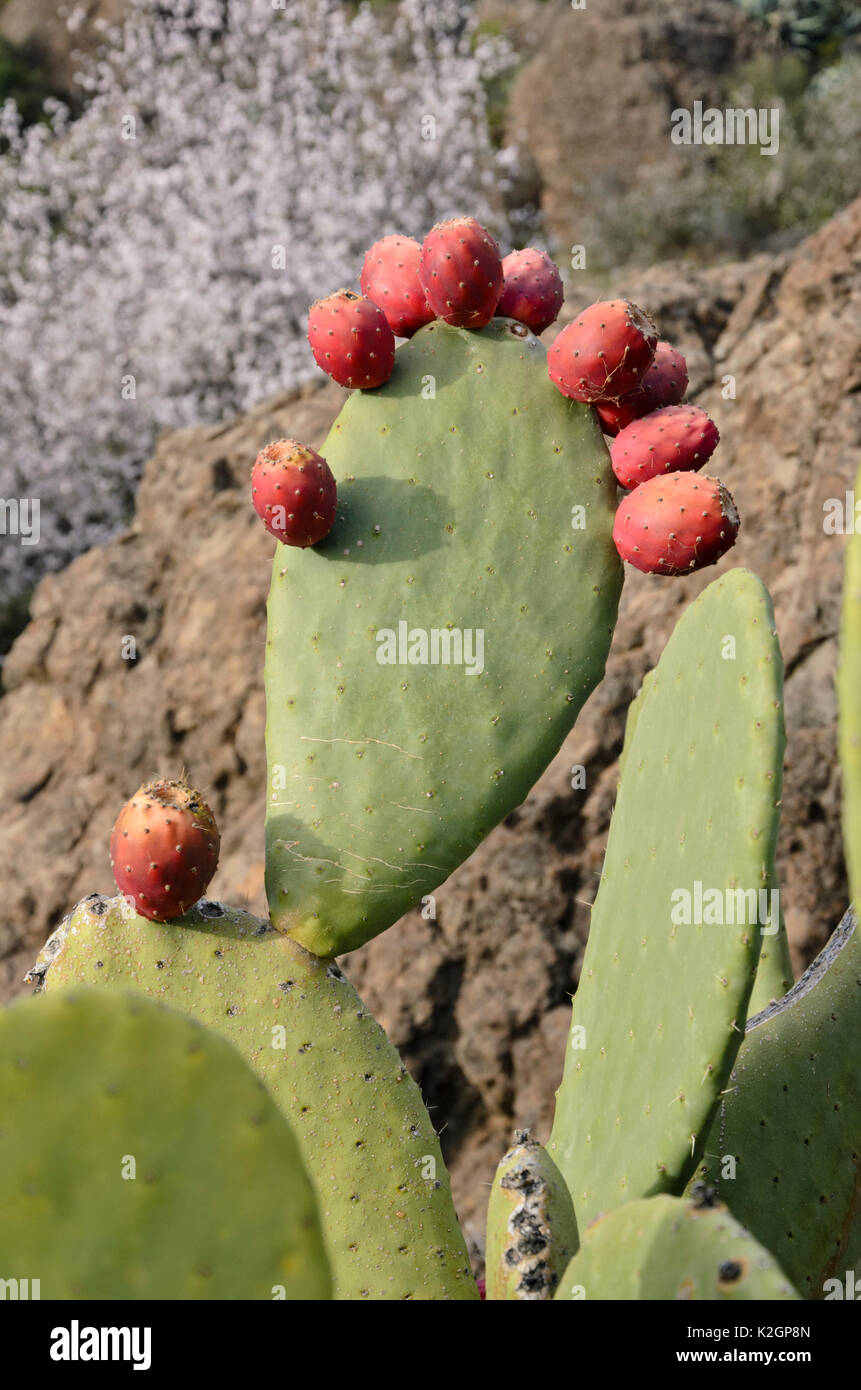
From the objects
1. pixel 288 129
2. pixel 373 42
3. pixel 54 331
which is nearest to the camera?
pixel 54 331

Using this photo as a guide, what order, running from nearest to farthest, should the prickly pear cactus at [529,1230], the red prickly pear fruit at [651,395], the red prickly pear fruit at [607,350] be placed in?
the prickly pear cactus at [529,1230] < the red prickly pear fruit at [607,350] < the red prickly pear fruit at [651,395]

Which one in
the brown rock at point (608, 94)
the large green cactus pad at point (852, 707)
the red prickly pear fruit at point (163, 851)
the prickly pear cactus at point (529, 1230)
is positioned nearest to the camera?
the large green cactus pad at point (852, 707)

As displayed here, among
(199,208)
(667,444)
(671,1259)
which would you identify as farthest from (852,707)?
(199,208)

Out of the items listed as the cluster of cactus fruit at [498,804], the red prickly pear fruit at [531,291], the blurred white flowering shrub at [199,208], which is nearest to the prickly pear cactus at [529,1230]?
the cluster of cactus fruit at [498,804]

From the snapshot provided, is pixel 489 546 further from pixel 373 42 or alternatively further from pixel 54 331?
pixel 373 42

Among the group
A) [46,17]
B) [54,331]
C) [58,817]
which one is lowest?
[58,817]

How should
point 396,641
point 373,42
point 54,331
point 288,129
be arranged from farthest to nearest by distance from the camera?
point 373,42 → point 288,129 → point 54,331 → point 396,641

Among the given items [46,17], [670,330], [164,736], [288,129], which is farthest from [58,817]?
[46,17]

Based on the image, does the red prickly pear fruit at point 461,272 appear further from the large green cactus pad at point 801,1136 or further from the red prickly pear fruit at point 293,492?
the large green cactus pad at point 801,1136

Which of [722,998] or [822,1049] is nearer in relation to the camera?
[722,998]
